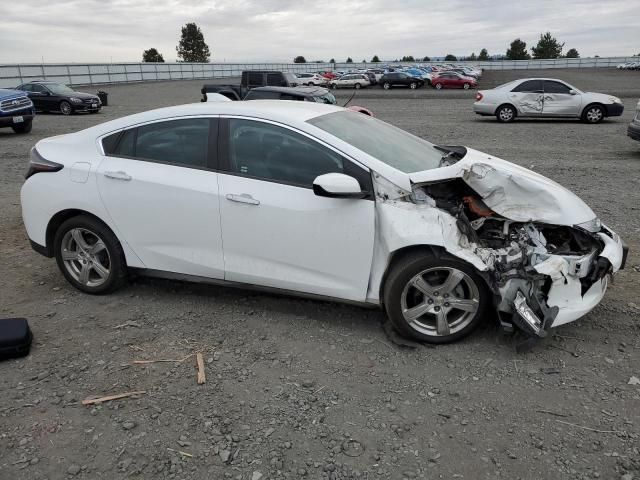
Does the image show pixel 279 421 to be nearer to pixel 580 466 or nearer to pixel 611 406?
pixel 580 466

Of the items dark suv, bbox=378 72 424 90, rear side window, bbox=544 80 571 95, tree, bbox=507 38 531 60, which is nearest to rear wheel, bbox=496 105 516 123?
rear side window, bbox=544 80 571 95

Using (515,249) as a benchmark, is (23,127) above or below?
below

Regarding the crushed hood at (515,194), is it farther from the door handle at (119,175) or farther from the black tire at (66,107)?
the black tire at (66,107)

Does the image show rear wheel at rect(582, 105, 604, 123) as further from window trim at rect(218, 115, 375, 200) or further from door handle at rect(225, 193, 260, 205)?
door handle at rect(225, 193, 260, 205)

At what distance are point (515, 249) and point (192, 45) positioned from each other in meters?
102

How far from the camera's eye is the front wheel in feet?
52.9

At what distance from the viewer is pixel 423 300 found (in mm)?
3592

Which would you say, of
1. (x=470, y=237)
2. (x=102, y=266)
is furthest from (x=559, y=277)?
(x=102, y=266)

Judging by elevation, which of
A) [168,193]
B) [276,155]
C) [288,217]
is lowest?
[288,217]

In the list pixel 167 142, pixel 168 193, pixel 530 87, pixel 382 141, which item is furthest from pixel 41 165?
pixel 530 87

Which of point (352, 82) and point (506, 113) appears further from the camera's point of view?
point (352, 82)

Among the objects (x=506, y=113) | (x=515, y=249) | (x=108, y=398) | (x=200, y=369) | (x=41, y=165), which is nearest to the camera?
(x=108, y=398)

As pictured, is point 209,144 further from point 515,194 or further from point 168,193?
point 515,194

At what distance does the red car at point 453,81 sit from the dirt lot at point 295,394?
37.8 metres
